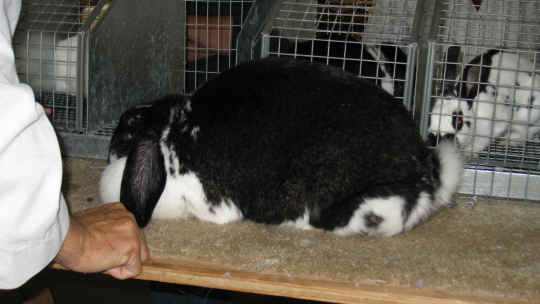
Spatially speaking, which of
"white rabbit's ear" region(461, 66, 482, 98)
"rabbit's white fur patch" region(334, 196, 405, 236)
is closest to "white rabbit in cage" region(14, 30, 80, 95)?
"rabbit's white fur patch" region(334, 196, 405, 236)

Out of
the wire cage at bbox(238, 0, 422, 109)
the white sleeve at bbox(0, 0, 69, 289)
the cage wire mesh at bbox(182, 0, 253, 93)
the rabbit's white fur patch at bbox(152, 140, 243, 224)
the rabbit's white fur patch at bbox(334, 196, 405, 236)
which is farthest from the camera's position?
the cage wire mesh at bbox(182, 0, 253, 93)

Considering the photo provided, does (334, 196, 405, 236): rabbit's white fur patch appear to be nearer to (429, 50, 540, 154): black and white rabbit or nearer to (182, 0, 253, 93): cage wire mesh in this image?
(429, 50, 540, 154): black and white rabbit

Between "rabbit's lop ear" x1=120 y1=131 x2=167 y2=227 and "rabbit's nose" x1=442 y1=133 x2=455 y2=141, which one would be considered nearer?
"rabbit's lop ear" x1=120 y1=131 x2=167 y2=227

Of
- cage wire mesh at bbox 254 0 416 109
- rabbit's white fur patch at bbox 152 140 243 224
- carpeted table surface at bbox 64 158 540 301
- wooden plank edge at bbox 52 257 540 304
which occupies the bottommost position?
wooden plank edge at bbox 52 257 540 304

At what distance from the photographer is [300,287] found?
4.60ft

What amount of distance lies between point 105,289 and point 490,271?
1784mm

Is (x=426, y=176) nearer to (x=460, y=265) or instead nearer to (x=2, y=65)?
(x=460, y=265)

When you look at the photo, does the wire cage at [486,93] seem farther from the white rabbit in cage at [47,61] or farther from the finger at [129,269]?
the white rabbit in cage at [47,61]

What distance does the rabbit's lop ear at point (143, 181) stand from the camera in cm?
175

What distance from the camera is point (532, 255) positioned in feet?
5.26

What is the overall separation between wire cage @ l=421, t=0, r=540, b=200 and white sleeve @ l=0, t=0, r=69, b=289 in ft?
4.60

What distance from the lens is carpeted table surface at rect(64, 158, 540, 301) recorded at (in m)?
1.46

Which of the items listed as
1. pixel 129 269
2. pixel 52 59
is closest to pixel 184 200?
pixel 129 269

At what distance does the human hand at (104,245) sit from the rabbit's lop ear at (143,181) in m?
0.21
